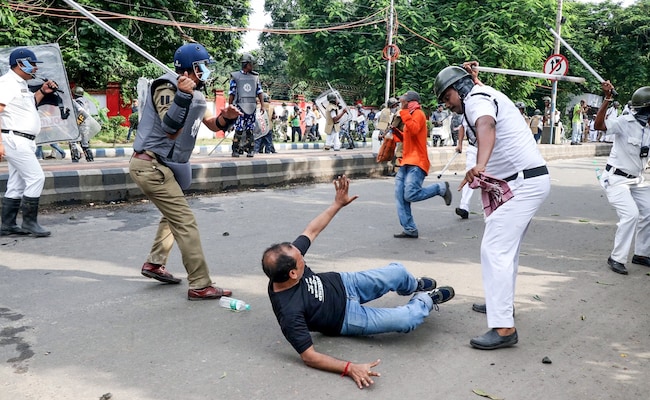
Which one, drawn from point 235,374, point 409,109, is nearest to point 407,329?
point 235,374

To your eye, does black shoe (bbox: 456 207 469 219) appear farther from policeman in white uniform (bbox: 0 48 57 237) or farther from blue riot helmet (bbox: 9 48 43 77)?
blue riot helmet (bbox: 9 48 43 77)

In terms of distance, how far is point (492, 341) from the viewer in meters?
3.97

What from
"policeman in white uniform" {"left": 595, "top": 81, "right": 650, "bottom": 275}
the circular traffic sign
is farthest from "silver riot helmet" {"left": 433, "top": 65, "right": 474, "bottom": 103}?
the circular traffic sign

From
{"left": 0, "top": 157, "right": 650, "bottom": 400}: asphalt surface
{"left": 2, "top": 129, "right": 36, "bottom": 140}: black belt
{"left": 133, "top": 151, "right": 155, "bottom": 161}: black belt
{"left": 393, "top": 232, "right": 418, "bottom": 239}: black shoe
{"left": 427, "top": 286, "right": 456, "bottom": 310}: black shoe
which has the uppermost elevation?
{"left": 2, "top": 129, "right": 36, "bottom": 140}: black belt

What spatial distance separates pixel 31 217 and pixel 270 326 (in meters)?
3.86

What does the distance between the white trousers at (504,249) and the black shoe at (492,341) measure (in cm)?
6

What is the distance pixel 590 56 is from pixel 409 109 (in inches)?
1470

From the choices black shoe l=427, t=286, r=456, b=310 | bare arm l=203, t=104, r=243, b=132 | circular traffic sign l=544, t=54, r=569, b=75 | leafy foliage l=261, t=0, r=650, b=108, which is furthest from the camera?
leafy foliage l=261, t=0, r=650, b=108

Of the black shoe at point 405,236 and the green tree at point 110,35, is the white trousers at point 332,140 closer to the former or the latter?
the green tree at point 110,35

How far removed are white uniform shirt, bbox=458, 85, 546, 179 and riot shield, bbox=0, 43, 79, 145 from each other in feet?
22.3

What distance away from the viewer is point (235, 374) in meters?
3.55

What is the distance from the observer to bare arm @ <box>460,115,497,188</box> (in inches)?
151

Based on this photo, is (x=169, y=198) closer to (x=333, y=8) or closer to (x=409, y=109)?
(x=409, y=109)

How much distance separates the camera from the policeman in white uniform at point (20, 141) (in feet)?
21.4
